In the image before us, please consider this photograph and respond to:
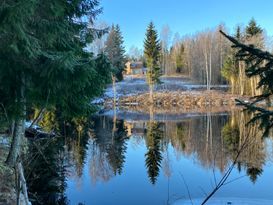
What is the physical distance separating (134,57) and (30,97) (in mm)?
97833

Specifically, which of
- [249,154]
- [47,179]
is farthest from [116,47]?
[47,179]

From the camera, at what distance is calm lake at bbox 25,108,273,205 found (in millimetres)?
9945

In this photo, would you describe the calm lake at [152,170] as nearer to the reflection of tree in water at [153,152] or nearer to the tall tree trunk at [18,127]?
the reflection of tree in water at [153,152]

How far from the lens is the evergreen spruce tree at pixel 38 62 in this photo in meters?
5.05

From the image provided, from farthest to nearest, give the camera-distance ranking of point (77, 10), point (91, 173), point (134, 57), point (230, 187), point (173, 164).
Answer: point (134, 57), point (173, 164), point (91, 173), point (230, 187), point (77, 10)

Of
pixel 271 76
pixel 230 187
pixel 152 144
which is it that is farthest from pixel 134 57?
pixel 271 76

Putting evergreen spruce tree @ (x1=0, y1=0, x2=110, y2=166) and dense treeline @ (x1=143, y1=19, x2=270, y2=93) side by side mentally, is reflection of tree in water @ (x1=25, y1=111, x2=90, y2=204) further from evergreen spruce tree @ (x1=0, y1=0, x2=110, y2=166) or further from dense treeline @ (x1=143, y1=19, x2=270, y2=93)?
dense treeline @ (x1=143, y1=19, x2=270, y2=93)

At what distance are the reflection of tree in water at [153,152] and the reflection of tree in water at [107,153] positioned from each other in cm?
107

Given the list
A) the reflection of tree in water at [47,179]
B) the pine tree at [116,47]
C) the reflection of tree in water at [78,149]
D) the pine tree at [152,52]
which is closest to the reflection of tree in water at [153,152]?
the reflection of tree in water at [78,149]

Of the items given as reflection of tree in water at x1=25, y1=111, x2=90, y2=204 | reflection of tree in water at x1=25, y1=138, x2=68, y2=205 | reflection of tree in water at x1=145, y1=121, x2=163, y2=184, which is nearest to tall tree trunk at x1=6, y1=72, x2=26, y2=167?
reflection of tree in water at x1=25, y1=111, x2=90, y2=204

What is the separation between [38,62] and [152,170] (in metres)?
8.09

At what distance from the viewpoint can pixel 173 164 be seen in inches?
541

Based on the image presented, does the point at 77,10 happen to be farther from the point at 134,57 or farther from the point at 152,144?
the point at 134,57

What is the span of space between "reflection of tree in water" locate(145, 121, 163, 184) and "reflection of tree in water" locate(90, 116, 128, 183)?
1.07 meters
